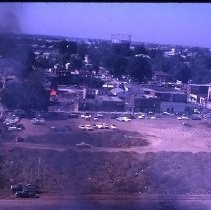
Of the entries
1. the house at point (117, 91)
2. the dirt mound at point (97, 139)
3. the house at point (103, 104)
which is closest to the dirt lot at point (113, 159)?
the dirt mound at point (97, 139)

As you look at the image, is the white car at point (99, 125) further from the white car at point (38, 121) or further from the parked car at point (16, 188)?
the parked car at point (16, 188)

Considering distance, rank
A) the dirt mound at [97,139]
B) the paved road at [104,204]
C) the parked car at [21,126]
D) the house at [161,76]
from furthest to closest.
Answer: the house at [161,76] < the dirt mound at [97,139] < the parked car at [21,126] < the paved road at [104,204]

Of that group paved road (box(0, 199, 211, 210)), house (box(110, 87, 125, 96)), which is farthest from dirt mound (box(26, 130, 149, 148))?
paved road (box(0, 199, 211, 210))

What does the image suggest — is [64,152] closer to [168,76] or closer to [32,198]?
[32,198]

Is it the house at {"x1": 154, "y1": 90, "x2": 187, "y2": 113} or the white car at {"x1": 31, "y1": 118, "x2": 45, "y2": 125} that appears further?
the house at {"x1": 154, "y1": 90, "x2": 187, "y2": 113}

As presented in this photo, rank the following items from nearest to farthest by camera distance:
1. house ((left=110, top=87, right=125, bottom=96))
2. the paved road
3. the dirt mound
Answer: the paved road → the dirt mound → house ((left=110, top=87, right=125, bottom=96))

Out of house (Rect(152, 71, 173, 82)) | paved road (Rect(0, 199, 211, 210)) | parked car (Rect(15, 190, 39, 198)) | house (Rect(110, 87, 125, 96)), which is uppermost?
house (Rect(152, 71, 173, 82))

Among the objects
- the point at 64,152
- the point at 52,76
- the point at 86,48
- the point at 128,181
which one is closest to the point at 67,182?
the point at 64,152

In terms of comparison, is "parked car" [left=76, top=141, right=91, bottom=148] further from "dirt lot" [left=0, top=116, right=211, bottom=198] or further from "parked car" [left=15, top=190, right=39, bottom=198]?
"parked car" [left=15, top=190, right=39, bottom=198]
